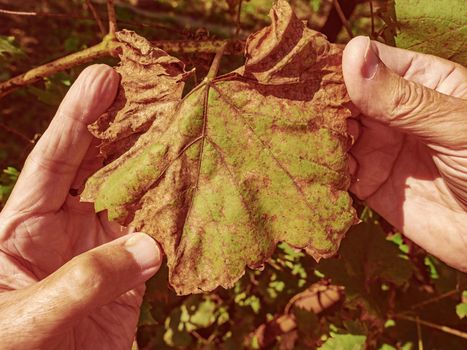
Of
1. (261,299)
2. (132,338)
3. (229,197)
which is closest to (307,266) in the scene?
(261,299)

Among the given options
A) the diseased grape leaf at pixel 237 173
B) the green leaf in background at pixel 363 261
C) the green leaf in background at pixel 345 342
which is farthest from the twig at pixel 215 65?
the green leaf in background at pixel 345 342

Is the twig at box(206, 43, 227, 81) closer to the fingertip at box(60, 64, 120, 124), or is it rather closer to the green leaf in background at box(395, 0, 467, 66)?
the fingertip at box(60, 64, 120, 124)

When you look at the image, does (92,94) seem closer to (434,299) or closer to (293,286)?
(293,286)

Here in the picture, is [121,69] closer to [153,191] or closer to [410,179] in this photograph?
[153,191]

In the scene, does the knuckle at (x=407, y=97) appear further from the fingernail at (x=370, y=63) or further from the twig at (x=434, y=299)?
the twig at (x=434, y=299)

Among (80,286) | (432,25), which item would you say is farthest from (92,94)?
(432,25)
